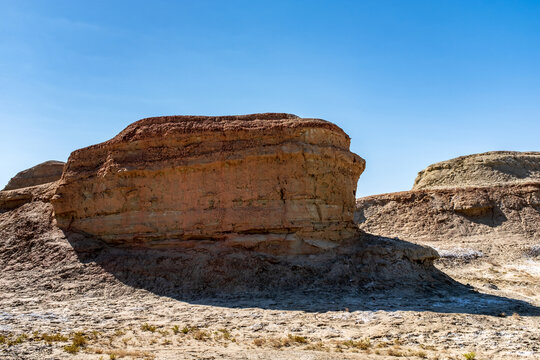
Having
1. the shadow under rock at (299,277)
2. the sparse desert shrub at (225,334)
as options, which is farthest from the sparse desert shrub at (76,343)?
the shadow under rock at (299,277)

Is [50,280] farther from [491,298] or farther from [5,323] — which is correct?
[491,298]

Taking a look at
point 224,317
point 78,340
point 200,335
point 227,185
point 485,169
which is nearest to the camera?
point 78,340

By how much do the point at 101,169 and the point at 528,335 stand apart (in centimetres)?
1292

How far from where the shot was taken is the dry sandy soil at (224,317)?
8359 mm

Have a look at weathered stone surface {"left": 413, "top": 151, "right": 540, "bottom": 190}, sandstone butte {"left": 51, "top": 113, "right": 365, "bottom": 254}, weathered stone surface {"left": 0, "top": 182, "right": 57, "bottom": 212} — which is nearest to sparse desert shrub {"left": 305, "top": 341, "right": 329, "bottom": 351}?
sandstone butte {"left": 51, "top": 113, "right": 365, "bottom": 254}

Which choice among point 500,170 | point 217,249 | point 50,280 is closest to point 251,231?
point 217,249

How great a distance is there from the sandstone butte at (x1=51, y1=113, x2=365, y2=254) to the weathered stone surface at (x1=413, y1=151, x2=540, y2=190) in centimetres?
2508

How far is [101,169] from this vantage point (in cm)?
1575

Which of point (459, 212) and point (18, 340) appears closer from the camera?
point (18, 340)

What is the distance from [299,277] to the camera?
13320 millimetres

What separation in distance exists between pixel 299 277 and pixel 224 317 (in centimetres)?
307

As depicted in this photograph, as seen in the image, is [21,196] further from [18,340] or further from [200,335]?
[200,335]

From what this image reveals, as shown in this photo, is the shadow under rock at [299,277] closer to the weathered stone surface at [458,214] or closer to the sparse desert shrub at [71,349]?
the sparse desert shrub at [71,349]

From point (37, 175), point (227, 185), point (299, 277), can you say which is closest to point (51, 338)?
point (299, 277)
